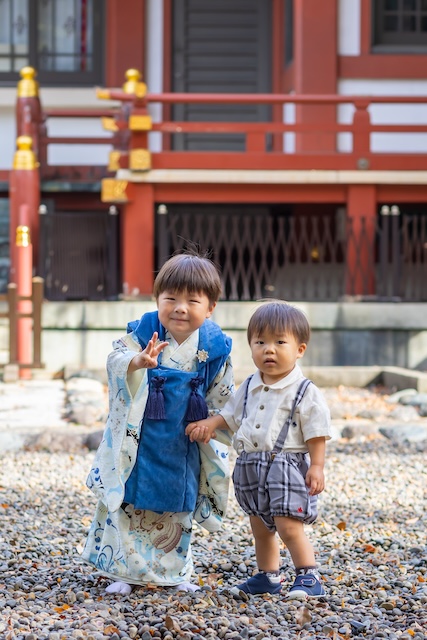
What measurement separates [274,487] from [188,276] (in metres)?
0.70

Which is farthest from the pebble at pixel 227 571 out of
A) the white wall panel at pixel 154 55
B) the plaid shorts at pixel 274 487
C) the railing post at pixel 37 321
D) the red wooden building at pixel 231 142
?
the white wall panel at pixel 154 55

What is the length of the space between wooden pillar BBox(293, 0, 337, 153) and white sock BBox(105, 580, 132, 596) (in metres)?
8.29

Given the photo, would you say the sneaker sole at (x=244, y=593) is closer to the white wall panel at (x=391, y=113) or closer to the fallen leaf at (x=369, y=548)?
the fallen leaf at (x=369, y=548)

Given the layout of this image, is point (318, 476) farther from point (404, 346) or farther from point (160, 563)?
point (404, 346)

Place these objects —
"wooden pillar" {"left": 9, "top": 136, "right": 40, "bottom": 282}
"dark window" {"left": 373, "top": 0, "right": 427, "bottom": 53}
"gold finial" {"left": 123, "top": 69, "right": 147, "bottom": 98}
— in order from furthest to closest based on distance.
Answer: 1. "dark window" {"left": 373, "top": 0, "right": 427, "bottom": 53}
2. "wooden pillar" {"left": 9, "top": 136, "right": 40, "bottom": 282}
3. "gold finial" {"left": 123, "top": 69, "right": 147, "bottom": 98}

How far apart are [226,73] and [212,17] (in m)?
0.66

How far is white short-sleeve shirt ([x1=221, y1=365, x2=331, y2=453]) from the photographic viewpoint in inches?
127

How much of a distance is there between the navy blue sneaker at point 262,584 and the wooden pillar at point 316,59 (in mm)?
8219

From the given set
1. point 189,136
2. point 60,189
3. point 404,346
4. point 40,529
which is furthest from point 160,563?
point 189,136

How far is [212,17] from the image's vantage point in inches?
482

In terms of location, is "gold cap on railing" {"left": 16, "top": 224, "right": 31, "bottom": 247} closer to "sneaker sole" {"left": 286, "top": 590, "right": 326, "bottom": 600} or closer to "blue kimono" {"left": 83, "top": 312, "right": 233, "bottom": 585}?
"blue kimono" {"left": 83, "top": 312, "right": 233, "bottom": 585}

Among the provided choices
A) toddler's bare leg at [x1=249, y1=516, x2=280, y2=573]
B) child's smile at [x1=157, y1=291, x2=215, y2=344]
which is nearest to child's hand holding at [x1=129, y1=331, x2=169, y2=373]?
child's smile at [x1=157, y1=291, x2=215, y2=344]

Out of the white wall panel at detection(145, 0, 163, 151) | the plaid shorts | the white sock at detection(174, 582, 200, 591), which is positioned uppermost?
the white wall panel at detection(145, 0, 163, 151)

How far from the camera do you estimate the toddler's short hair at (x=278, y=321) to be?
3268 mm
